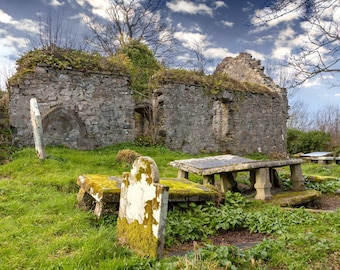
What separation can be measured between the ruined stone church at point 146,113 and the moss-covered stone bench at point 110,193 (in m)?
5.84

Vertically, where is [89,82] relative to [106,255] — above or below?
above

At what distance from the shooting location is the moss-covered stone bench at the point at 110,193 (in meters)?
4.17

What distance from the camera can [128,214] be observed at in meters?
3.48

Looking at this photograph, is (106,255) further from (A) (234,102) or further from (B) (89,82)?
(A) (234,102)

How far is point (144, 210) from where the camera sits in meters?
3.25

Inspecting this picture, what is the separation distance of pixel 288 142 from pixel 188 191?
16.0m

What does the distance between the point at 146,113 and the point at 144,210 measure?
32.5 ft

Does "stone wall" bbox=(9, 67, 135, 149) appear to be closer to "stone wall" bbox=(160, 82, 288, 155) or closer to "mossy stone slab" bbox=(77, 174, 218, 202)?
"stone wall" bbox=(160, 82, 288, 155)

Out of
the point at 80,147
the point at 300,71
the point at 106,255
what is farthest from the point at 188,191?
the point at 80,147

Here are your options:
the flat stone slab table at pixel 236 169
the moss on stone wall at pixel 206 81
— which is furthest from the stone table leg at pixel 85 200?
the moss on stone wall at pixel 206 81

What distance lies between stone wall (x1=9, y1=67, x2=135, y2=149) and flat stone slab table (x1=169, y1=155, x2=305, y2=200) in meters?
4.89

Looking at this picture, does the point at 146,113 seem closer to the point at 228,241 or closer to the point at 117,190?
the point at 117,190

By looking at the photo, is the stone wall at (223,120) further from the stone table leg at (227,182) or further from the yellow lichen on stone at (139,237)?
the yellow lichen on stone at (139,237)

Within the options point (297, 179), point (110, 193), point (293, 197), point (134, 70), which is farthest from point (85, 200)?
point (134, 70)
